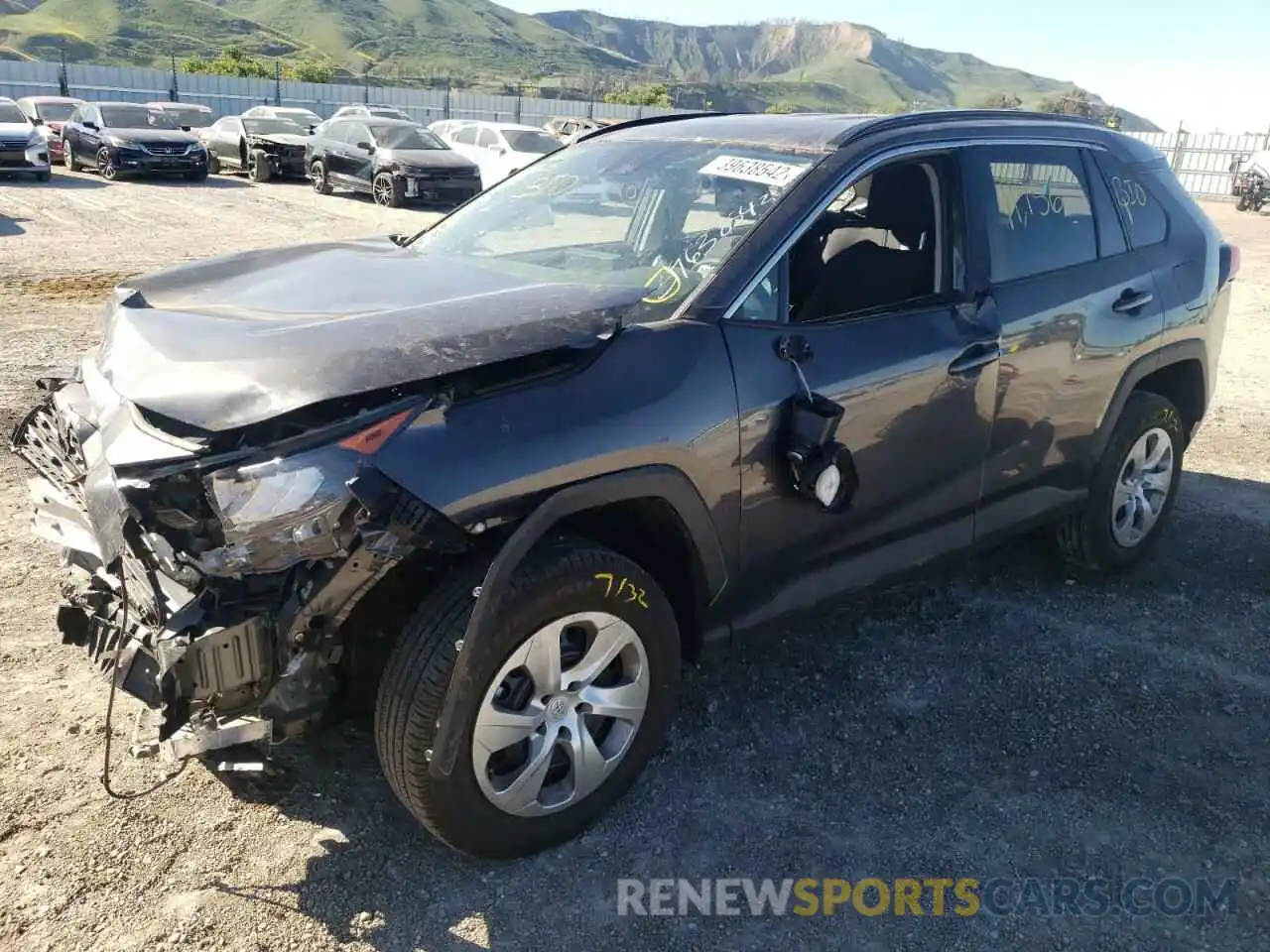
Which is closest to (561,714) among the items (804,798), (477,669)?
(477,669)

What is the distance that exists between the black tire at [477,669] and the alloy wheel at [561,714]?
32 mm

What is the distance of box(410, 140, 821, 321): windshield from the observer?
3.09 m

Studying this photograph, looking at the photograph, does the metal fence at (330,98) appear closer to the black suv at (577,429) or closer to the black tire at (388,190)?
the black tire at (388,190)

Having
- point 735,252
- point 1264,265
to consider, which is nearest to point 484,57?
point 1264,265

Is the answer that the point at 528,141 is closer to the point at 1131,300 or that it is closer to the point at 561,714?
the point at 1131,300

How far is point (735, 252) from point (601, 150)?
1198mm

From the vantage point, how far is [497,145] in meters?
20.6

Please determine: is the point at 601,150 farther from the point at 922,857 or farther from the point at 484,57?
the point at 484,57

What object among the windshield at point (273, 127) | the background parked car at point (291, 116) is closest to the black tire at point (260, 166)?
the windshield at point (273, 127)

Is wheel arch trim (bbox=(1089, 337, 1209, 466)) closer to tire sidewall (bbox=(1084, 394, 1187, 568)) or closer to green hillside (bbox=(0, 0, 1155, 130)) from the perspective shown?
tire sidewall (bbox=(1084, 394, 1187, 568))

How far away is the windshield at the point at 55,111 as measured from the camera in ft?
85.1

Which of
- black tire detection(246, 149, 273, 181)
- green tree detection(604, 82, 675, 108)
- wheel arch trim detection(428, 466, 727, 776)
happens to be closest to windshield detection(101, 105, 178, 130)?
black tire detection(246, 149, 273, 181)

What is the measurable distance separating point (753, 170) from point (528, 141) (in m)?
18.7

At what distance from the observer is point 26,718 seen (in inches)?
124
